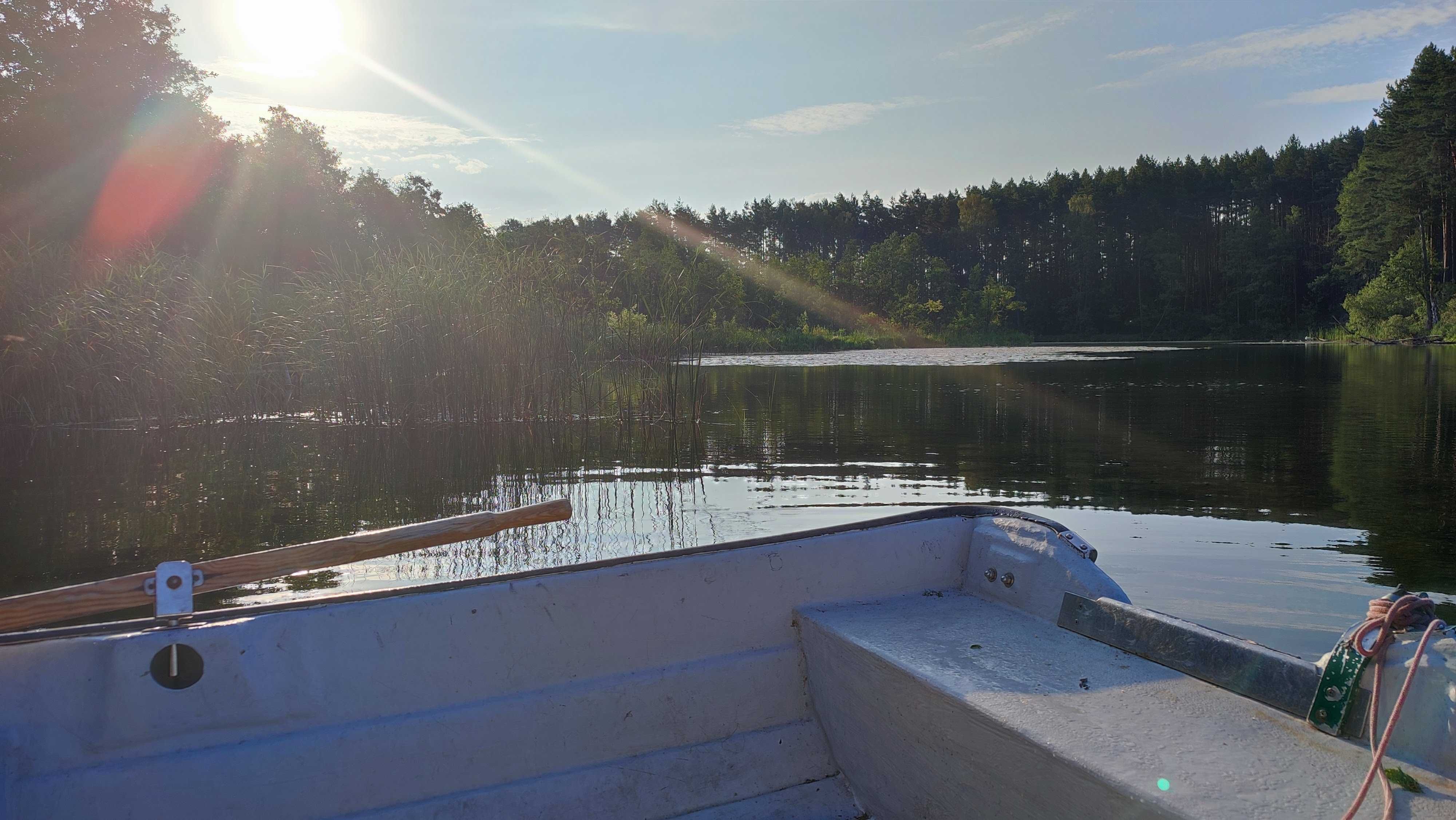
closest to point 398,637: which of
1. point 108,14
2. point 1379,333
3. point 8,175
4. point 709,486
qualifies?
point 709,486

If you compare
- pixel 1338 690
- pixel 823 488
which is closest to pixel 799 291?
pixel 823 488

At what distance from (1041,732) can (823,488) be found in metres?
4.63

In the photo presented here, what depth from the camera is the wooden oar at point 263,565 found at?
193 centimetres

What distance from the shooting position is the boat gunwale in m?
→ 1.82

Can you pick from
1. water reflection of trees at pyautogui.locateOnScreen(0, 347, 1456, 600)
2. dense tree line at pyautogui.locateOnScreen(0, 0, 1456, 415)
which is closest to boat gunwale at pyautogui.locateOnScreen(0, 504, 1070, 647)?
water reflection of trees at pyautogui.locateOnScreen(0, 347, 1456, 600)

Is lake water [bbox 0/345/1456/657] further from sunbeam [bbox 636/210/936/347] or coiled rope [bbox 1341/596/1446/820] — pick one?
sunbeam [bbox 636/210/936/347]

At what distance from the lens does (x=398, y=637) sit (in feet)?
6.59

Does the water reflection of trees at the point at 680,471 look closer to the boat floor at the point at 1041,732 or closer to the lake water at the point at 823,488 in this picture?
the lake water at the point at 823,488

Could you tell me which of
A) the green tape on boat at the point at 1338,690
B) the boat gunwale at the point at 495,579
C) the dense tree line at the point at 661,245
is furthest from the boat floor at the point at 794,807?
the dense tree line at the point at 661,245

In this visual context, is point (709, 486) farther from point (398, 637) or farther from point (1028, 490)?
point (398, 637)

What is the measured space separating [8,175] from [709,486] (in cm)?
2275

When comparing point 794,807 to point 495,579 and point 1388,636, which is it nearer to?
point 495,579

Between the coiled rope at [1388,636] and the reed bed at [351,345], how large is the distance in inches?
288

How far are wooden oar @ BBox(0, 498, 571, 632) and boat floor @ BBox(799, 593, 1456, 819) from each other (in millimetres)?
879
